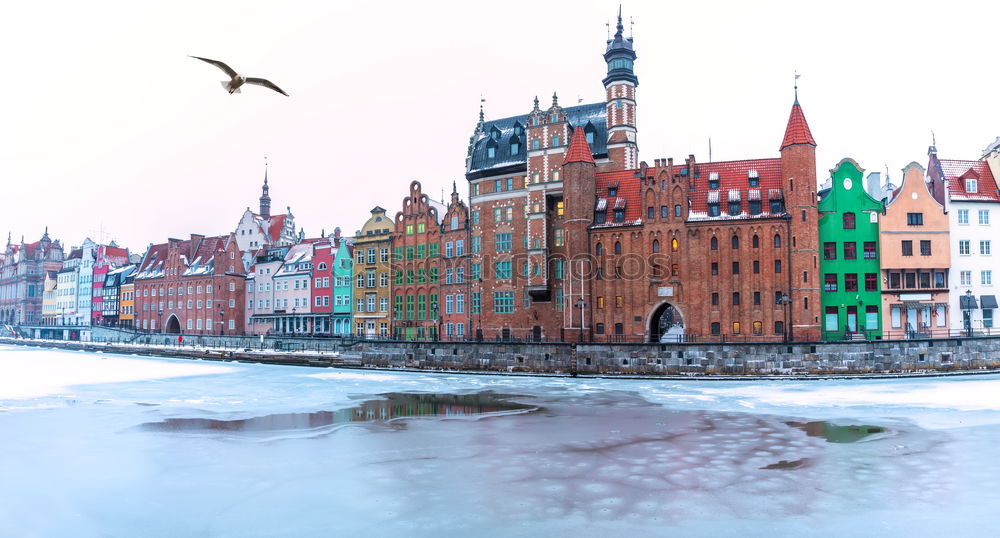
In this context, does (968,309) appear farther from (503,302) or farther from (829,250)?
(503,302)

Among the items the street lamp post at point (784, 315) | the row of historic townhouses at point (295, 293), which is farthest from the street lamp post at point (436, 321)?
the street lamp post at point (784, 315)

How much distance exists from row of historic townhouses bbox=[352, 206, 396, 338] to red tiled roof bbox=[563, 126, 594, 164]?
2640 cm

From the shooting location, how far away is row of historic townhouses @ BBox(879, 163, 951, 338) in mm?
52438

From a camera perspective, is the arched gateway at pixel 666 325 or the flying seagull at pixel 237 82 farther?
the arched gateway at pixel 666 325

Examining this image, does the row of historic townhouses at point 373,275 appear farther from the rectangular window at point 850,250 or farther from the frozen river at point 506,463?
the rectangular window at point 850,250

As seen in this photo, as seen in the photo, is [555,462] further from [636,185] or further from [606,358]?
[636,185]

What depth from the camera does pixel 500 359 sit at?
178 ft

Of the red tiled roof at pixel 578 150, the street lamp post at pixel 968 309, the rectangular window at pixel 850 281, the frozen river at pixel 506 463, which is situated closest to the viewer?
the frozen river at pixel 506 463

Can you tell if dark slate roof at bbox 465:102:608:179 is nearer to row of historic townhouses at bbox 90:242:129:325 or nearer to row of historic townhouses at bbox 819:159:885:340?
row of historic townhouses at bbox 819:159:885:340

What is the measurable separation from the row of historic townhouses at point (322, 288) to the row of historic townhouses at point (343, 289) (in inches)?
35.9

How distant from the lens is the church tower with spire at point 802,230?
50.4m

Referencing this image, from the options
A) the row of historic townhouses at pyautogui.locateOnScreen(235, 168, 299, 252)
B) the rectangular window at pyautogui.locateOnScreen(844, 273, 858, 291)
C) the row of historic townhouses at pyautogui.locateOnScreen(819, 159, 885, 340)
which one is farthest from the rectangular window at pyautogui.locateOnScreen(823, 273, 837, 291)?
the row of historic townhouses at pyautogui.locateOnScreen(235, 168, 299, 252)

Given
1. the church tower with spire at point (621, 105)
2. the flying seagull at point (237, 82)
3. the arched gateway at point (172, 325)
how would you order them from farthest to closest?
the arched gateway at point (172, 325), the church tower with spire at point (621, 105), the flying seagull at point (237, 82)

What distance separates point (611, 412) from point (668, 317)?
187 ft
